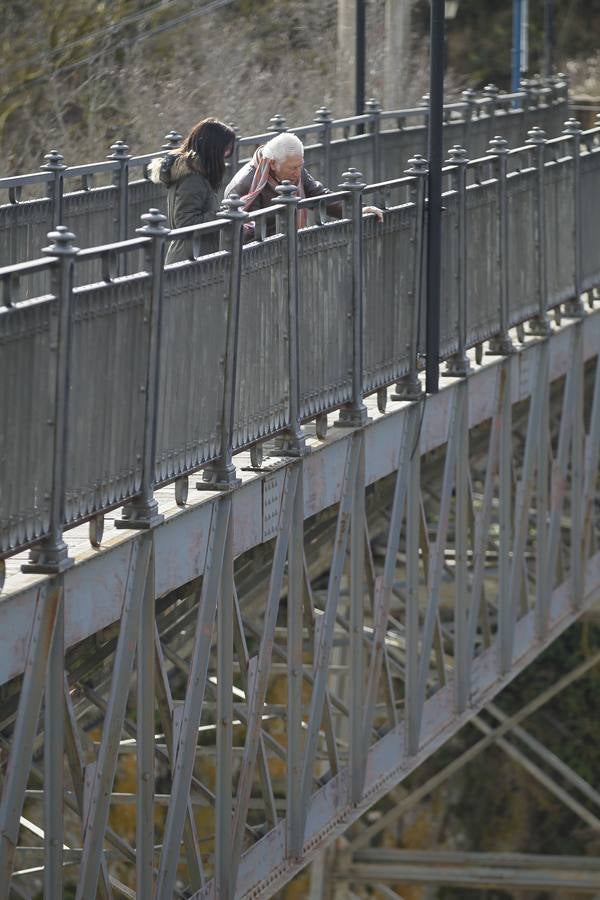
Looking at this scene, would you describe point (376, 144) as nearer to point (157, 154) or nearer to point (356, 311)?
point (157, 154)

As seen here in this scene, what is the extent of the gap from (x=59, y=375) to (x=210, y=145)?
120 inches

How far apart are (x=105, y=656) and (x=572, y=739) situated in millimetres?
23860

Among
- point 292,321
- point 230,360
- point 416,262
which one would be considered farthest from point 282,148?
point 416,262

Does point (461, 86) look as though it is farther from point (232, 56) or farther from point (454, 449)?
point (454, 449)

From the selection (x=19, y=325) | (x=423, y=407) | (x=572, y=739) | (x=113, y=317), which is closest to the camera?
(x=19, y=325)

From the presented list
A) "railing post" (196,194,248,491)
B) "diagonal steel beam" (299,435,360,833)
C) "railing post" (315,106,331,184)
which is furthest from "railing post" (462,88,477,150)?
"railing post" (196,194,248,491)

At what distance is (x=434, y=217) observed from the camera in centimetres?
1321

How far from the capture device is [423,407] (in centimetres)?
1363

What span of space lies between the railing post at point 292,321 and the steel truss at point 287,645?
10 centimetres

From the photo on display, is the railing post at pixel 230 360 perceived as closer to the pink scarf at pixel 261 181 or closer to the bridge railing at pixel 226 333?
the bridge railing at pixel 226 333

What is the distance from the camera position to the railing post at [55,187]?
13.5 m

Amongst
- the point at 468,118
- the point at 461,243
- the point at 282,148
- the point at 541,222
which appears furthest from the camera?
the point at 468,118

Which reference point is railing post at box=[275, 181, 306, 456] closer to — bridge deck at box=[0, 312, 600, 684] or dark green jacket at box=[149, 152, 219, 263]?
bridge deck at box=[0, 312, 600, 684]

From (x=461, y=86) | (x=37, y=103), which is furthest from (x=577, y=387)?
(x=461, y=86)
